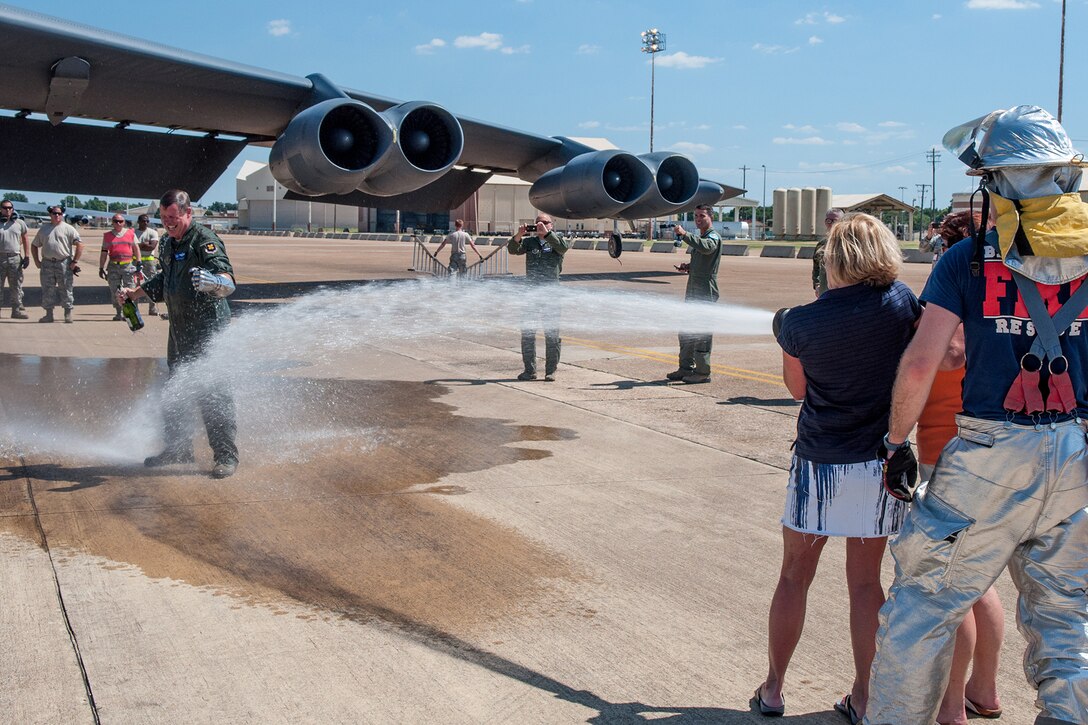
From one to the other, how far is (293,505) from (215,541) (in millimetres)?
700

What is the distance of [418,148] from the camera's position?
15461 mm

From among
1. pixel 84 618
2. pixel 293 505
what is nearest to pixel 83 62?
pixel 293 505

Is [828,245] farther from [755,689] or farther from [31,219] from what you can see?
[31,219]

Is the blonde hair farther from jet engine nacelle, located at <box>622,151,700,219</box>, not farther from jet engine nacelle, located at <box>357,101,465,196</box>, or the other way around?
jet engine nacelle, located at <box>622,151,700,219</box>

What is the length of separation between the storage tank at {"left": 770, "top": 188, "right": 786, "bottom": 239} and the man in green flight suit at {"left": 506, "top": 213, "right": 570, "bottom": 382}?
5768cm

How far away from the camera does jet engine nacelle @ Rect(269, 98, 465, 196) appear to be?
14.1 m

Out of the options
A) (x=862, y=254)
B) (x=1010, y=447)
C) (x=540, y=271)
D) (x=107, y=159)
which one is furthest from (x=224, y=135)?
(x=1010, y=447)

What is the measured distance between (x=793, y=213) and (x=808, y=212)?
124 cm

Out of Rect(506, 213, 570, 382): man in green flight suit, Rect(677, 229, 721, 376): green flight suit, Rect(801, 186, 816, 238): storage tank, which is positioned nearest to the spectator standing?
Rect(506, 213, 570, 382): man in green flight suit

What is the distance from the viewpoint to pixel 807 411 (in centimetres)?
337

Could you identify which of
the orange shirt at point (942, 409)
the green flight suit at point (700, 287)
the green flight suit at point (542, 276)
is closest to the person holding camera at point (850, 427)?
the orange shirt at point (942, 409)

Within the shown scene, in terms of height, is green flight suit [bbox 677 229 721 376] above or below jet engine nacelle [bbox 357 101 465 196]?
below

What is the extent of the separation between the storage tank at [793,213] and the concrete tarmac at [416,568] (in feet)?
193

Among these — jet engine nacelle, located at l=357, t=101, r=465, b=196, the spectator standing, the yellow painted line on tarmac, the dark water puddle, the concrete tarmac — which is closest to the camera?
the concrete tarmac
